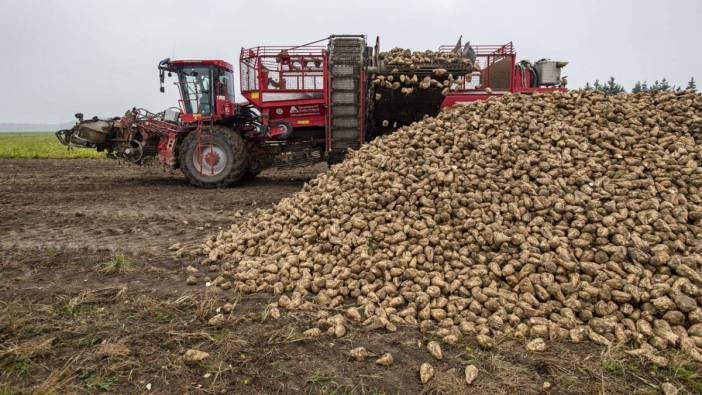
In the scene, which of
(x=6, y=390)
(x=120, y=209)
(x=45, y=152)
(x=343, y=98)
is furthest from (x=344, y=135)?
(x=45, y=152)

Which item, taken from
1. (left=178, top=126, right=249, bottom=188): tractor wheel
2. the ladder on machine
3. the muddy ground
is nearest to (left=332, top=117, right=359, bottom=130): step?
the ladder on machine

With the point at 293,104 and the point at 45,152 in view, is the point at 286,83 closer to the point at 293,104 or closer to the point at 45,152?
the point at 293,104

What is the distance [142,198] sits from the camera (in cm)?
833

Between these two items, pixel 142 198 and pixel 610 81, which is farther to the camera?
pixel 610 81

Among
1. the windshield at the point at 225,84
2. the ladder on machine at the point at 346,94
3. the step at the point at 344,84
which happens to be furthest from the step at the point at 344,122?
the windshield at the point at 225,84

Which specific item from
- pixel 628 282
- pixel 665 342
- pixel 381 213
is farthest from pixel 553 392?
pixel 381 213

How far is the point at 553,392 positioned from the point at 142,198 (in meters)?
7.56

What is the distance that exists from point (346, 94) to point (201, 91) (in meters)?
3.21

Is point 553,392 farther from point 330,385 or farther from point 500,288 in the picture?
point 330,385

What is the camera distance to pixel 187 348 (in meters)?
3.02

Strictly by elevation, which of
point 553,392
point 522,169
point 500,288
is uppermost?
point 522,169

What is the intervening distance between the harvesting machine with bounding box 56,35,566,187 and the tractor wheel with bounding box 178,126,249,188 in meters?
0.02

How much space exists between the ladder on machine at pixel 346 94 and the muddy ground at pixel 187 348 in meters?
4.62

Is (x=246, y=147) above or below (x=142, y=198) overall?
above
